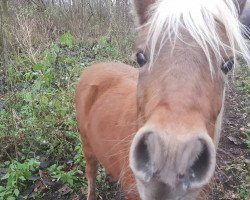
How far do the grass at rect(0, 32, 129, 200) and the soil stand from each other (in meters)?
0.15

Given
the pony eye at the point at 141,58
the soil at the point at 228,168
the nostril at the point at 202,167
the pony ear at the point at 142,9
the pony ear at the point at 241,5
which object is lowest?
the soil at the point at 228,168

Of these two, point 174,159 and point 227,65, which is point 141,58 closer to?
point 227,65

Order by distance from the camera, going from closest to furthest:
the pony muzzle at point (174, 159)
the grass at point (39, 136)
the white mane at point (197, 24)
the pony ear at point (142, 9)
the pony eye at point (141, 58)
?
the pony muzzle at point (174, 159) < the white mane at point (197, 24) < the pony eye at point (141, 58) < the pony ear at point (142, 9) < the grass at point (39, 136)

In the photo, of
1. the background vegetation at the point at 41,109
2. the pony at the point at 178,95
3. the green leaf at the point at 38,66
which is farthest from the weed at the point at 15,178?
the green leaf at the point at 38,66

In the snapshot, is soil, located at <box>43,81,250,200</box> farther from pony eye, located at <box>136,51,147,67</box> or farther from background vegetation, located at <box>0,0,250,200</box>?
pony eye, located at <box>136,51,147,67</box>

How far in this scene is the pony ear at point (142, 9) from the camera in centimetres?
269

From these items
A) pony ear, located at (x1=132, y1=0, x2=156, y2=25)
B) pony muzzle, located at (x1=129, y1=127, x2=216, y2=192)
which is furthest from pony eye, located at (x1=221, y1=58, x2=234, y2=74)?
pony ear, located at (x1=132, y1=0, x2=156, y2=25)

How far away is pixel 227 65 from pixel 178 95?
1.77 feet

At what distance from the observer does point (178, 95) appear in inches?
72.8

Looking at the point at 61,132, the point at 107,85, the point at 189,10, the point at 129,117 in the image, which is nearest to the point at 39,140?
the point at 61,132

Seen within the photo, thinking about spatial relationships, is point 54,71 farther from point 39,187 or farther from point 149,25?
point 149,25

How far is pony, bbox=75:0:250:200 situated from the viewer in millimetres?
1680

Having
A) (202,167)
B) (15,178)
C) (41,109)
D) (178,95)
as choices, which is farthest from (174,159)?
(41,109)

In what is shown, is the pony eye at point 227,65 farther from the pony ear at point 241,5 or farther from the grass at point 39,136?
the grass at point 39,136
